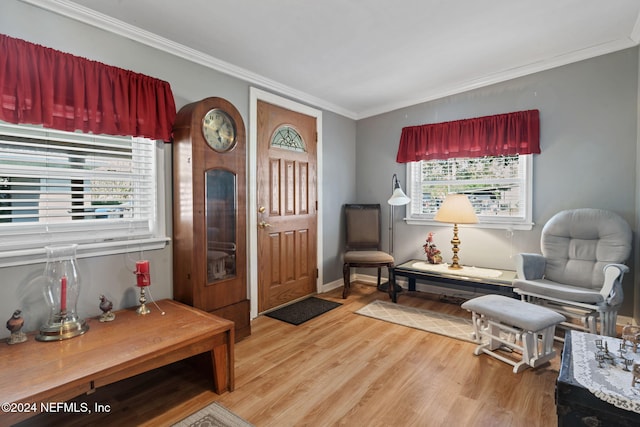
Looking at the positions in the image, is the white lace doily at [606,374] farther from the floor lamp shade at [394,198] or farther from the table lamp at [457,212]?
the floor lamp shade at [394,198]

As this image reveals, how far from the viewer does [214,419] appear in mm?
1735

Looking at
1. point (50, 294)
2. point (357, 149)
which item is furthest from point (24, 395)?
point (357, 149)

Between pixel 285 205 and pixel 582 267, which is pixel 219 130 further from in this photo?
pixel 582 267

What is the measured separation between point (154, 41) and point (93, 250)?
5.26 ft

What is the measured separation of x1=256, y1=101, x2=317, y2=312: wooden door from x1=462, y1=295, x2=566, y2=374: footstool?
192 cm

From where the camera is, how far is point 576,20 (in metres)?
2.40

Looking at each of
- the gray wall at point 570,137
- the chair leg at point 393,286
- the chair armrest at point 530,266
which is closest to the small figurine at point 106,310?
the chair leg at point 393,286

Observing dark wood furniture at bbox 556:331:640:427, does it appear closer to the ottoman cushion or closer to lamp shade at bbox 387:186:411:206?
the ottoman cushion

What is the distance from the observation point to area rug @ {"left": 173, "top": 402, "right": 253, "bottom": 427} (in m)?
1.69

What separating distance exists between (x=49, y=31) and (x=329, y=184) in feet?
9.81

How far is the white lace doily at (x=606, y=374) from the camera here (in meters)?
1.29

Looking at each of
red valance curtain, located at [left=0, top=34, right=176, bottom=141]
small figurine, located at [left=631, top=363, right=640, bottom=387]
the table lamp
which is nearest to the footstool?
small figurine, located at [left=631, top=363, right=640, bottom=387]

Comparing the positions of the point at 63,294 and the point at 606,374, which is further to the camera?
the point at 63,294

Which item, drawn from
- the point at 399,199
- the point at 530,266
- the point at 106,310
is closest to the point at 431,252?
the point at 399,199
